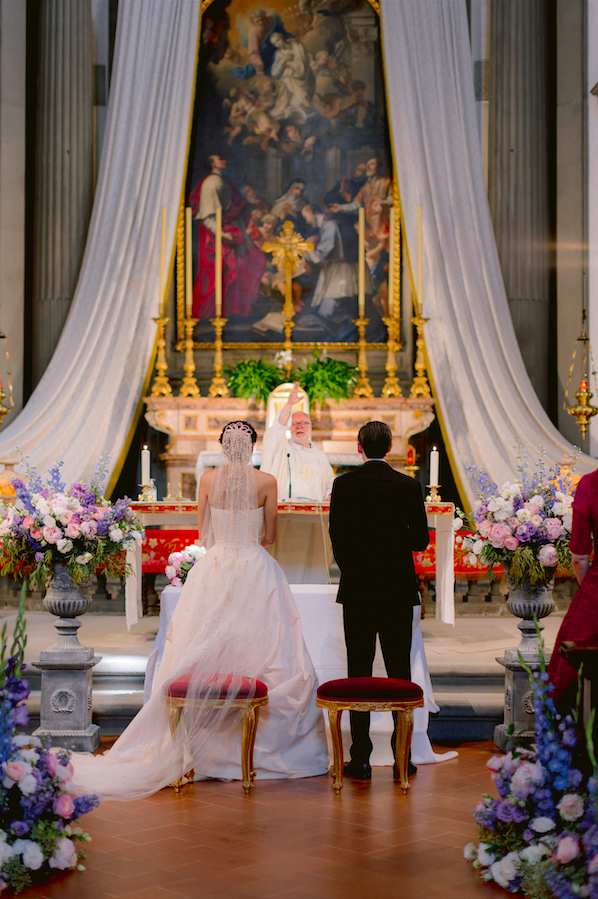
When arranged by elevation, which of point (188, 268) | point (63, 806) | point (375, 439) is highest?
point (188, 268)

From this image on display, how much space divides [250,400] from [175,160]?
2522 mm

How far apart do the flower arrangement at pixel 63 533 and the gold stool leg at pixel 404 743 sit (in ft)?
5.91

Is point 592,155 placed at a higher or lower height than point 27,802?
higher

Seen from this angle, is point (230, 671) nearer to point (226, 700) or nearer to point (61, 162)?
point (226, 700)

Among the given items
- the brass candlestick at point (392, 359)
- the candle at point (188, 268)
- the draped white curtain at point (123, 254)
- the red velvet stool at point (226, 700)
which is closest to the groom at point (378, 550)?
the red velvet stool at point (226, 700)

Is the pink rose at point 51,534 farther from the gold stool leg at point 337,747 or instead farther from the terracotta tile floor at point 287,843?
the gold stool leg at point 337,747

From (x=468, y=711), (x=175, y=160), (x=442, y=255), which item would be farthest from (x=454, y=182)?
(x=468, y=711)

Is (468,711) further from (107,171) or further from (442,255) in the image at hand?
(107,171)

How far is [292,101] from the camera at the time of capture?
34.3ft

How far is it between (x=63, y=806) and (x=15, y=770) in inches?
9.7

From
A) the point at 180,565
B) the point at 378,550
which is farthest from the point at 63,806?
the point at 180,565

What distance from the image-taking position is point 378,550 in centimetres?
456

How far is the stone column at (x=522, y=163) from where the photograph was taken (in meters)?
10.0

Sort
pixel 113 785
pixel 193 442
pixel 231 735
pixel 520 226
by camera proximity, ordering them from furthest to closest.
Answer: pixel 520 226
pixel 193 442
pixel 231 735
pixel 113 785
